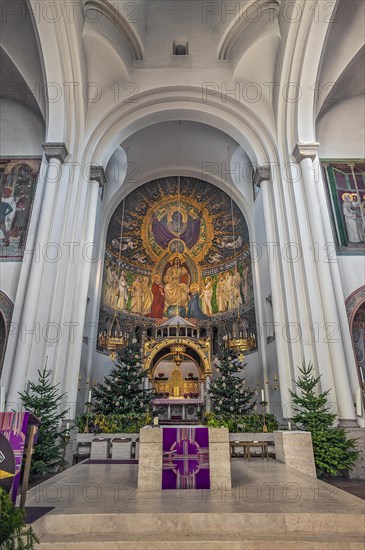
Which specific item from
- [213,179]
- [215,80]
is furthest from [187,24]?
[213,179]

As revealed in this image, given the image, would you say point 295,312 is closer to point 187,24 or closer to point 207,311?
point 207,311

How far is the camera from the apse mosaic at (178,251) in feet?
54.5

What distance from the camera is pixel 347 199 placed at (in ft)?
36.4

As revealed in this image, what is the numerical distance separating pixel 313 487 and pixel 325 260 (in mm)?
6125

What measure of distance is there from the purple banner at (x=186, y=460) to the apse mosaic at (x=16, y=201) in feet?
24.6

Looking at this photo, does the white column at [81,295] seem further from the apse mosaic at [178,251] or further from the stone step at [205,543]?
the stone step at [205,543]

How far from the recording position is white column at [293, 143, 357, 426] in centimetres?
810

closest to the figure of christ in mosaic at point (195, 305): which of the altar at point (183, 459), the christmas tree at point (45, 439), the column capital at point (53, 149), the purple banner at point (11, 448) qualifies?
the column capital at point (53, 149)

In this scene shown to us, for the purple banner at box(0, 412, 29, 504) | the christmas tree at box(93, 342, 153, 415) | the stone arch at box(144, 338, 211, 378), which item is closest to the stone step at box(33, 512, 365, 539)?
the purple banner at box(0, 412, 29, 504)

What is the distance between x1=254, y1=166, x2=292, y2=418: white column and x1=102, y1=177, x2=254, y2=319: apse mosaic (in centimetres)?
480

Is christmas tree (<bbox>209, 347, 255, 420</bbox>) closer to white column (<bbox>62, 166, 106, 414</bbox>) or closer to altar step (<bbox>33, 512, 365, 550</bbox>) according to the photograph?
white column (<bbox>62, 166, 106, 414</bbox>)

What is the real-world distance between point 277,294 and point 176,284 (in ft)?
26.2

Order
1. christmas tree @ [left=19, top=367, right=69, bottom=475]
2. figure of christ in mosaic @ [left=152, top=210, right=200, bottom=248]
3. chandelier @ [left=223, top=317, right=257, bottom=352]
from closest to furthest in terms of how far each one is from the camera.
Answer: christmas tree @ [left=19, top=367, right=69, bottom=475], chandelier @ [left=223, top=317, right=257, bottom=352], figure of christ in mosaic @ [left=152, top=210, right=200, bottom=248]

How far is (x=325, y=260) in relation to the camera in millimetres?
9492
